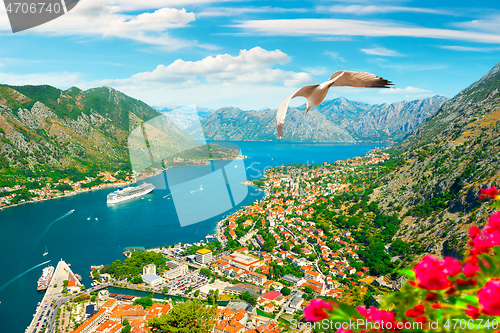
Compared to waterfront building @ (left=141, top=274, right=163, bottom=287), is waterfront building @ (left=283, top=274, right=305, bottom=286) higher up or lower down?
lower down

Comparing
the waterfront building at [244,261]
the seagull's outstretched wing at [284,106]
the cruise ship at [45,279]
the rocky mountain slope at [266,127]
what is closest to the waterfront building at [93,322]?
the cruise ship at [45,279]

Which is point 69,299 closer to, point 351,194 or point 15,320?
point 15,320

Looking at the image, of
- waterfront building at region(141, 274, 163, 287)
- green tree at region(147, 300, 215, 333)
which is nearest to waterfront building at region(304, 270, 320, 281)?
waterfront building at region(141, 274, 163, 287)

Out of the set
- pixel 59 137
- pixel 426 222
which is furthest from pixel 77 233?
pixel 59 137

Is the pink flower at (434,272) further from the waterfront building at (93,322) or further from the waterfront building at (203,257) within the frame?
the waterfront building at (203,257)

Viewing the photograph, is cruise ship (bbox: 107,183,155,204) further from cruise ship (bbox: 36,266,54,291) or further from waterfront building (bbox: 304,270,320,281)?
waterfront building (bbox: 304,270,320,281)

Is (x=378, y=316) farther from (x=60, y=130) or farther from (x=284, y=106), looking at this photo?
(x=60, y=130)
